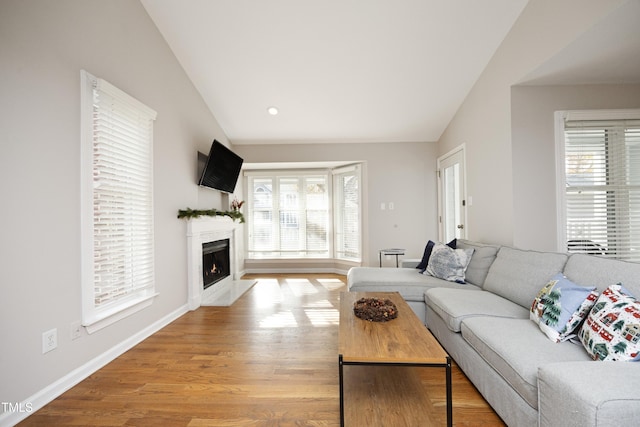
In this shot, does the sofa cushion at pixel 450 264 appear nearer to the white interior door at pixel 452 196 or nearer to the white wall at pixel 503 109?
the white wall at pixel 503 109

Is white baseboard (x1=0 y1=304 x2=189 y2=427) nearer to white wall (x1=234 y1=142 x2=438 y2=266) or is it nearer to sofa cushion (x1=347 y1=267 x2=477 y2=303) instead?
sofa cushion (x1=347 y1=267 x2=477 y2=303)

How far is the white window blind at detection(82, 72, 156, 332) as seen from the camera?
2.22 meters

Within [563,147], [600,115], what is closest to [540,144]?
[563,147]

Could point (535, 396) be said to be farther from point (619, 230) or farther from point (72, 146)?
point (72, 146)

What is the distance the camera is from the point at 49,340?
1904 mm

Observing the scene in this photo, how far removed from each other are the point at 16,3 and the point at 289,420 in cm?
279

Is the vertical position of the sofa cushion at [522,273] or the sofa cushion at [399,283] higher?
the sofa cushion at [522,273]

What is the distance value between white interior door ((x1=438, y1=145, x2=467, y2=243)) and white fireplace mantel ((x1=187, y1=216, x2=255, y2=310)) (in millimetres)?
3281

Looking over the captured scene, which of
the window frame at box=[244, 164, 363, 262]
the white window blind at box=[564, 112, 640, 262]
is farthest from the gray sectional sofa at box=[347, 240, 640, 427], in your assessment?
the window frame at box=[244, 164, 363, 262]

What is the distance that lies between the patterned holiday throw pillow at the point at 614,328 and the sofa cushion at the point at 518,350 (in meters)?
0.10

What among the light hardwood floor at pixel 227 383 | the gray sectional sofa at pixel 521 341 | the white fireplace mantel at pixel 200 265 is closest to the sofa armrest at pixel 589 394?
the gray sectional sofa at pixel 521 341

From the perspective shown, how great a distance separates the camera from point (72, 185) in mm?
2096

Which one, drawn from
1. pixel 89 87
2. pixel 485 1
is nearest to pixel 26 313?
pixel 89 87

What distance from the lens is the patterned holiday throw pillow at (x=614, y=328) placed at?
4.30 feet
